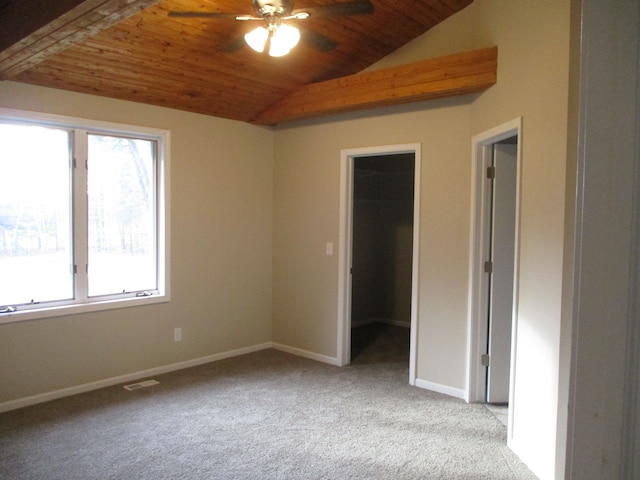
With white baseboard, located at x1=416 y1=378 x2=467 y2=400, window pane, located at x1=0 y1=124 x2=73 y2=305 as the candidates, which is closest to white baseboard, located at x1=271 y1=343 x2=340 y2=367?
white baseboard, located at x1=416 y1=378 x2=467 y2=400

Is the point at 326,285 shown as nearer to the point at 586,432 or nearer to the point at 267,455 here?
the point at 267,455

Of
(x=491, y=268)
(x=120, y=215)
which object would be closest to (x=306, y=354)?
(x=491, y=268)

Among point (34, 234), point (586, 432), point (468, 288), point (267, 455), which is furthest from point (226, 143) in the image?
point (586, 432)

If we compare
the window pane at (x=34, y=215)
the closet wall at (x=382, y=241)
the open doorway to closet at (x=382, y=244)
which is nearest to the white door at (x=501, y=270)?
the open doorway to closet at (x=382, y=244)

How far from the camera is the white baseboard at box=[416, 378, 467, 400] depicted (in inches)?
160

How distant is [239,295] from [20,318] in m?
2.10

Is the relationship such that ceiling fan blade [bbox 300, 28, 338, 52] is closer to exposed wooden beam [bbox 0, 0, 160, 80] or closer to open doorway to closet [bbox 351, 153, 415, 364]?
exposed wooden beam [bbox 0, 0, 160, 80]

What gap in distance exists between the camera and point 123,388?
4152mm

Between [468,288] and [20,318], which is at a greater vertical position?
[468,288]

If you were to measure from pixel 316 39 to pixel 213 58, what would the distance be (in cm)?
126

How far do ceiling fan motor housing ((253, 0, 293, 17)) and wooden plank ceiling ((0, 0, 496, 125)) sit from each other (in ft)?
0.68

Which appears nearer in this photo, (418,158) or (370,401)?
(370,401)

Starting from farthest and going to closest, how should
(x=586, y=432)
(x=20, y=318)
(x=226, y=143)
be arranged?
1. (x=226, y=143)
2. (x=20, y=318)
3. (x=586, y=432)

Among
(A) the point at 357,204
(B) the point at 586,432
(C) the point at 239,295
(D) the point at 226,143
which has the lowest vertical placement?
(C) the point at 239,295
